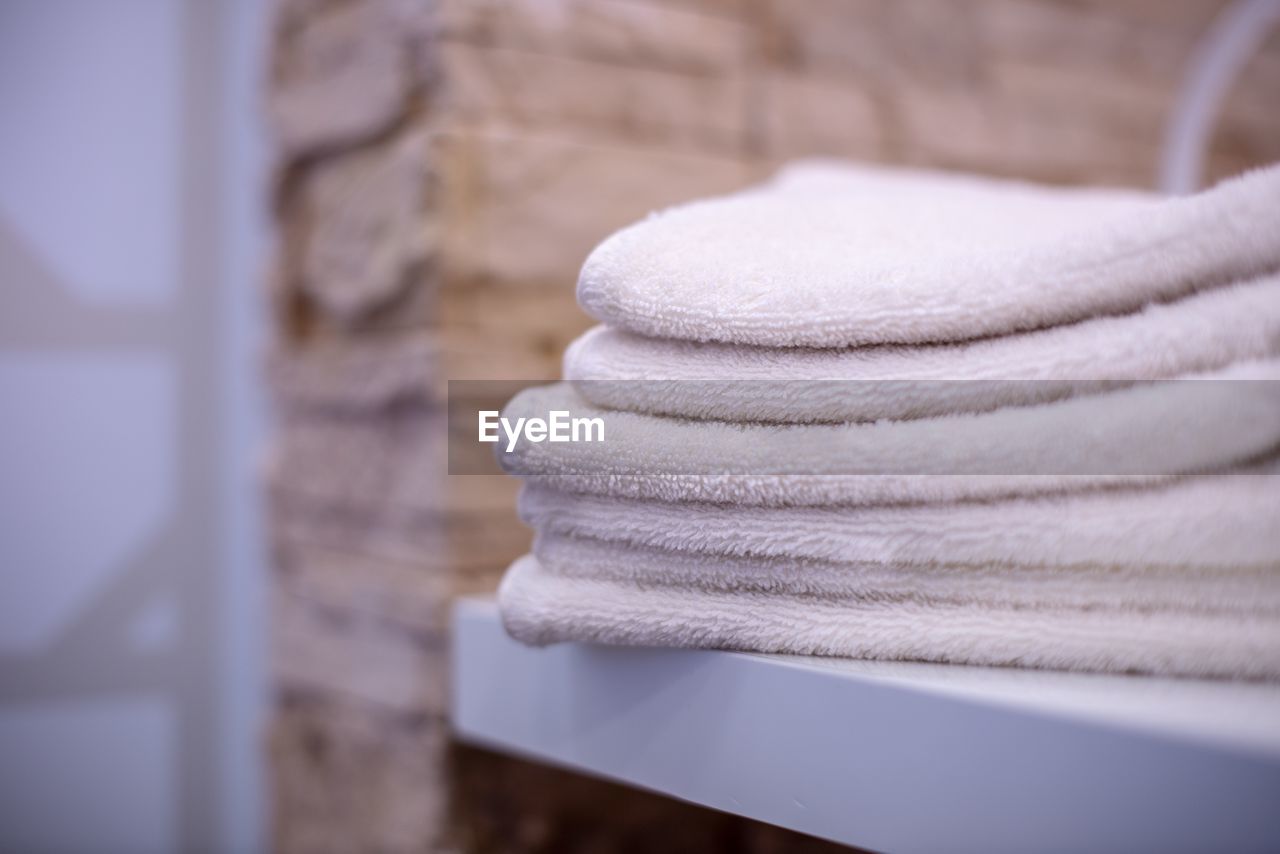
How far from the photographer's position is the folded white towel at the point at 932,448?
39 centimetres

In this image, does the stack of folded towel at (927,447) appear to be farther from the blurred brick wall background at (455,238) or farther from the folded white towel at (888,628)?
the blurred brick wall background at (455,238)

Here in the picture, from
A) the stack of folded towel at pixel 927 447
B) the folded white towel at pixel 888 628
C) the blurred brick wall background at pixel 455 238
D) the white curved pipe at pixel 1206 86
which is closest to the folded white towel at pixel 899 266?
the stack of folded towel at pixel 927 447

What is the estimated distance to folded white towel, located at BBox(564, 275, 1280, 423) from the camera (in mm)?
401

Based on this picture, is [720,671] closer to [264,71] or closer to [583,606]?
[583,606]

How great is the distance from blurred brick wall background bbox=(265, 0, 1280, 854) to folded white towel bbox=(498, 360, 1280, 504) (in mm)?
282

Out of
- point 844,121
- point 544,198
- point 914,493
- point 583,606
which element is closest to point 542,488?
point 583,606

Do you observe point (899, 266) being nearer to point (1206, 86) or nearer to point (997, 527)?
point (997, 527)

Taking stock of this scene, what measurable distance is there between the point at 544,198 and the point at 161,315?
0.44 m

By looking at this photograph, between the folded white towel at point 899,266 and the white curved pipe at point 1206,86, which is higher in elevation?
the white curved pipe at point 1206,86

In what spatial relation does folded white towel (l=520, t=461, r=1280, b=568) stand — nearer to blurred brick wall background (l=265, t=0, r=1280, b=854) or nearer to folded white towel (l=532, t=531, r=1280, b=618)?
folded white towel (l=532, t=531, r=1280, b=618)

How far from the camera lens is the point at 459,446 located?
0.81 m

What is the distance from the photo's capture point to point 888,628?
47 centimetres

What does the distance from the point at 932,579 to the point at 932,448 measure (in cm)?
6

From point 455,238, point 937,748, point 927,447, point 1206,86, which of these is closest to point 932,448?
point 927,447
